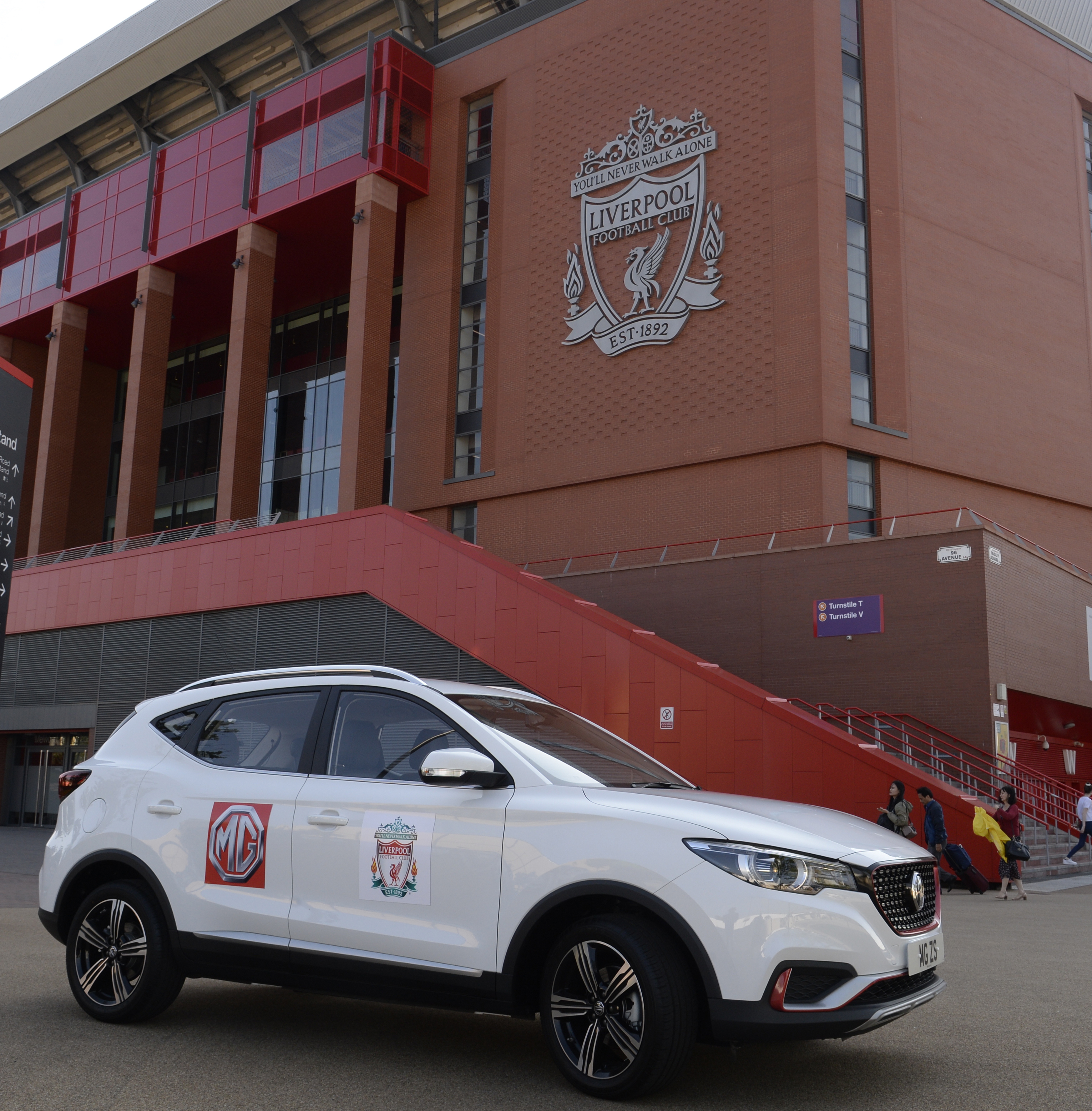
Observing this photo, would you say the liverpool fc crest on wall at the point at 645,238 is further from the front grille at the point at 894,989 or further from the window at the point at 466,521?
the front grille at the point at 894,989

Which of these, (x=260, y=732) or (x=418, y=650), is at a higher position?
(x=418, y=650)

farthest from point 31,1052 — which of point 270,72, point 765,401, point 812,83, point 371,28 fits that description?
point 270,72

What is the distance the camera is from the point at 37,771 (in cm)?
3397

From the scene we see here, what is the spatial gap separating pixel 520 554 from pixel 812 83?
50.3 feet

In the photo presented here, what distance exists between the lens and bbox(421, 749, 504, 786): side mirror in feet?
16.3

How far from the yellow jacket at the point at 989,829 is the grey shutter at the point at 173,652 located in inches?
786

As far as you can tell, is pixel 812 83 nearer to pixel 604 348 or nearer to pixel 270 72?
pixel 604 348

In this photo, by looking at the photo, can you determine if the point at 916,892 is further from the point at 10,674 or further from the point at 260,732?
the point at 10,674

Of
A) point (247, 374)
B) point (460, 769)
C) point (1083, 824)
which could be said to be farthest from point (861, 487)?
point (460, 769)

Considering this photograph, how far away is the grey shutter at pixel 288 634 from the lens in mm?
27188

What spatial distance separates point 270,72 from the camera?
44750mm

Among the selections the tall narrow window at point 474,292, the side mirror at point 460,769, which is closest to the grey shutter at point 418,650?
the tall narrow window at point 474,292

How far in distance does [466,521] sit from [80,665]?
12.1m

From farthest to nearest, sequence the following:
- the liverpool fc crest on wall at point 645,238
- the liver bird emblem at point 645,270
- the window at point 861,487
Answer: the liver bird emblem at point 645,270
the liverpool fc crest on wall at point 645,238
the window at point 861,487
